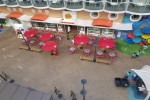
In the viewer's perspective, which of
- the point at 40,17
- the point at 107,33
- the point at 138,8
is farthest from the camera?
the point at 107,33

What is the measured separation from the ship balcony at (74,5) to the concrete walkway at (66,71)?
6347 millimetres

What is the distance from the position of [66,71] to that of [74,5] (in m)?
9.74

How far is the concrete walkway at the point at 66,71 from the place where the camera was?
1944 centimetres

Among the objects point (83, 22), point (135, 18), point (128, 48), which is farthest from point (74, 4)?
point (128, 48)

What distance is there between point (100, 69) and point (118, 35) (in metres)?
7.17

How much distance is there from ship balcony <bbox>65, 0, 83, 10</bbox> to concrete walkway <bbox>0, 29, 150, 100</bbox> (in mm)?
6347

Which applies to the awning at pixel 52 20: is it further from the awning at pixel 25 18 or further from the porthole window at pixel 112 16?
the porthole window at pixel 112 16

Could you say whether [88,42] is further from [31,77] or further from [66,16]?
[31,77]

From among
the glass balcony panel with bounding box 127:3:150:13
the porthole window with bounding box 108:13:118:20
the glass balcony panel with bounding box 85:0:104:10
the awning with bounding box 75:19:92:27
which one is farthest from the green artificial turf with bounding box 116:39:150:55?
the glass balcony panel with bounding box 85:0:104:10

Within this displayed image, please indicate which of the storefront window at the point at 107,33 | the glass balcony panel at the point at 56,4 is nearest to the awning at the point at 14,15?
the glass balcony panel at the point at 56,4

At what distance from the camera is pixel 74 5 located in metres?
22.9

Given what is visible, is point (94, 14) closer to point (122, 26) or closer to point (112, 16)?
point (112, 16)

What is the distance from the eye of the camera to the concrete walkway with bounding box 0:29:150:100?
765 inches

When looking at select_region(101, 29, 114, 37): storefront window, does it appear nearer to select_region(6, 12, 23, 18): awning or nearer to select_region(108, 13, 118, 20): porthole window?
select_region(108, 13, 118, 20): porthole window
